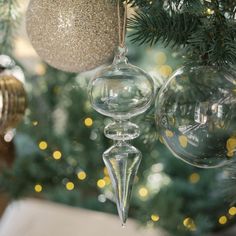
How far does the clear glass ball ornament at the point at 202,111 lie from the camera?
0.52 meters

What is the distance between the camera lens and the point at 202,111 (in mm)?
526

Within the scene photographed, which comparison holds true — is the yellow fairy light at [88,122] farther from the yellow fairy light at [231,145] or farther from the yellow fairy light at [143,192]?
the yellow fairy light at [231,145]

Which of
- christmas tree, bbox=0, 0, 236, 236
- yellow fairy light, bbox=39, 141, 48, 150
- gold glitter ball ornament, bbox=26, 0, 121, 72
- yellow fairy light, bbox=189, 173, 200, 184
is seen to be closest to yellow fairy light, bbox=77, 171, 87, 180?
christmas tree, bbox=0, 0, 236, 236

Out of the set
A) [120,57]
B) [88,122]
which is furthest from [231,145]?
[88,122]

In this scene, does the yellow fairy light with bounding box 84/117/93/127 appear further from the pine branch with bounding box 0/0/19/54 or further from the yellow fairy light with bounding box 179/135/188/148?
the yellow fairy light with bounding box 179/135/188/148

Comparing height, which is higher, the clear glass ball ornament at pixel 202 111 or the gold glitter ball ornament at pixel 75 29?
the gold glitter ball ornament at pixel 75 29

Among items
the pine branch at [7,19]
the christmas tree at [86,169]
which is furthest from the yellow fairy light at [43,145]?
the pine branch at [7,19]

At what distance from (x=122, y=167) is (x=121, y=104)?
75mm

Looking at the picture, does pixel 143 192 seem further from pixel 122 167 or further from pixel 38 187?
pixel 122 167

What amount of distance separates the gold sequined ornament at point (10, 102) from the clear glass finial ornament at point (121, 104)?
24 centimetres

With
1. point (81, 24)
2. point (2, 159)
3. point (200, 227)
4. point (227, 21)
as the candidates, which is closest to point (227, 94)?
point (227, 21)

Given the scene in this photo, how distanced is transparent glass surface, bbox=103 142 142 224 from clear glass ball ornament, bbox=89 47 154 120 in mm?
42

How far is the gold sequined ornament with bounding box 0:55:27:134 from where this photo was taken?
763 millimetres

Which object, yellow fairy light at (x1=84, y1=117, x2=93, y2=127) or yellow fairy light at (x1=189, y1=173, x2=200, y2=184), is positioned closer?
yellow fairy light at (x1=84, y1=117, x2=93, y2=127)
